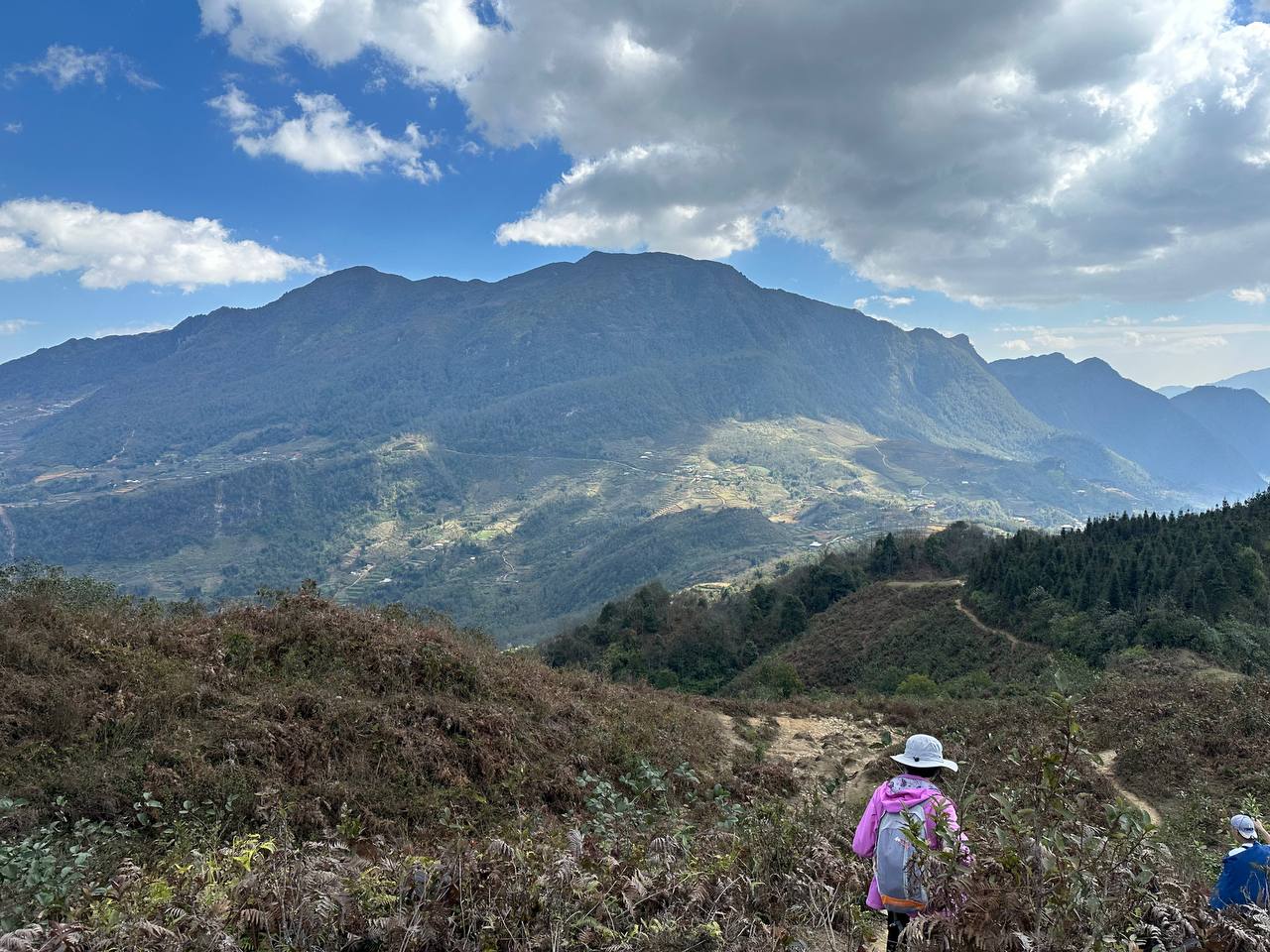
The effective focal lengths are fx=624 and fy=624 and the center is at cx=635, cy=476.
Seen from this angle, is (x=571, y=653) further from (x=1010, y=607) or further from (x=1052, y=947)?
(x=1052, y=947)

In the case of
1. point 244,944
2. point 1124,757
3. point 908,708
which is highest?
point 244,944

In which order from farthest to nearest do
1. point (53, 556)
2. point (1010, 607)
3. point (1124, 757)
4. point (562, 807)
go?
point (53, 556) → point (1010, 607) → point (1124, 757) → point (562, 807)

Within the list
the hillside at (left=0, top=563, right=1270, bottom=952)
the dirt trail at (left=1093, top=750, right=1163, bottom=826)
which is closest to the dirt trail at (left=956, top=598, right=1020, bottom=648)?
the hillside at (left=0, top=563, right=1270, bottom=952)

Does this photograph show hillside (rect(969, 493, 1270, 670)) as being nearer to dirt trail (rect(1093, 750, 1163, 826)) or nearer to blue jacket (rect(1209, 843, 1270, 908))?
dirt trail (rect(1093, 750, 1163, 826))

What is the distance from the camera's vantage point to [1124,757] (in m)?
13.1

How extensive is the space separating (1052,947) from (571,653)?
43.7 m

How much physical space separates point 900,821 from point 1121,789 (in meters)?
11.7

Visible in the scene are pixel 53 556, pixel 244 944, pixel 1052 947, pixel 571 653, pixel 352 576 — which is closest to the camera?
pixel 1052 947

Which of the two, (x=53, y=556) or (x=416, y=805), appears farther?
(x=53, y=556)

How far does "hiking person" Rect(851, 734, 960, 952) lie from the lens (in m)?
3.96

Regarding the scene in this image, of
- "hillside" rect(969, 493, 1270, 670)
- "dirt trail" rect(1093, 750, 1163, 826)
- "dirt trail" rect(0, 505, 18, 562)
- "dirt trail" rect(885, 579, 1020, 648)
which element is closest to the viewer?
"dirt trail" rect(1093, 750, 1163, 826)

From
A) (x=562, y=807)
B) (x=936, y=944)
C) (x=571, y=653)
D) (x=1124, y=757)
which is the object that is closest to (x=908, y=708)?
(x=1124, y=757)

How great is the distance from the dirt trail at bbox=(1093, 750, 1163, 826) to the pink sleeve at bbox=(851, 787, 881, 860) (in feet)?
28.4

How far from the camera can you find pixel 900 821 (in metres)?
4.05
